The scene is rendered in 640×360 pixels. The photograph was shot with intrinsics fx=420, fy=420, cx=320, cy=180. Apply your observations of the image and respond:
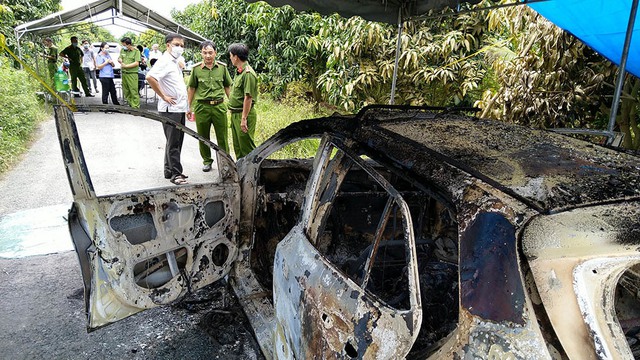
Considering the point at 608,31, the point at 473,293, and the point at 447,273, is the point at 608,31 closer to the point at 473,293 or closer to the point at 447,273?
the point at 447,273

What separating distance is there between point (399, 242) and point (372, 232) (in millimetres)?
498

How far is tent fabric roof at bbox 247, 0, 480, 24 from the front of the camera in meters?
4.73

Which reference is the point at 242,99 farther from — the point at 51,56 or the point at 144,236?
the point at 51,56

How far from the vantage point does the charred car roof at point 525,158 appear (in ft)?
4.35

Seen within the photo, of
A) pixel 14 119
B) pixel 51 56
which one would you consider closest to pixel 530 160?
pixel 14 119

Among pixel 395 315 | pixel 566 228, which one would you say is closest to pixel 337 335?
pixel 395 315

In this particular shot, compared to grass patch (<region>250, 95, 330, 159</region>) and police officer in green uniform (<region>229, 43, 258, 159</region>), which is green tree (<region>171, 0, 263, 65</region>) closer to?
grass patch (<region>250, 95, 330, 159</region>)

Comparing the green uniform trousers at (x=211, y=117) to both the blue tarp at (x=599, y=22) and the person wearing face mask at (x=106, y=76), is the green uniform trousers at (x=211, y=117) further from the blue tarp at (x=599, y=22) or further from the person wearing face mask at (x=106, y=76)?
the person wearing face mask at (x=106, y=76)

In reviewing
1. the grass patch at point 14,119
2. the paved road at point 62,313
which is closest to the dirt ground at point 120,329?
the paved road at point 62,313

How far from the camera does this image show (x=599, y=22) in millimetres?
3914

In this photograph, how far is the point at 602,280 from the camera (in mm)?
1082

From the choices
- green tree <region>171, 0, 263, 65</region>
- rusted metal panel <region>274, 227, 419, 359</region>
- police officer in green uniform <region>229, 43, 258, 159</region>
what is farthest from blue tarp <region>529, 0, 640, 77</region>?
green tree <region>171, 0, 263, 65</region>

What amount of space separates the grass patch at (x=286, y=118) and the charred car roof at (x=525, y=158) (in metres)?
4.00

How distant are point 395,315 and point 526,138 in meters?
1.25
